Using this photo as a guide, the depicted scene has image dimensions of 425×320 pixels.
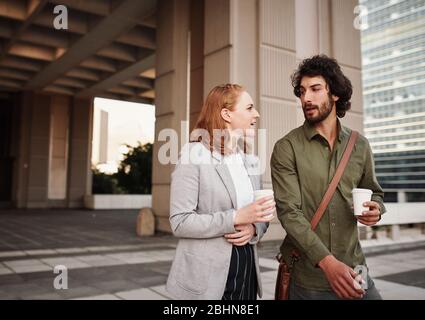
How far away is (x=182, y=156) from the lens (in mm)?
1765

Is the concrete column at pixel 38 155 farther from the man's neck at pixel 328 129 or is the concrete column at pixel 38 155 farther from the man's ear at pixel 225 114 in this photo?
the man's neck at pixel 328 129

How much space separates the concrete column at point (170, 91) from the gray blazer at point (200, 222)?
8.15 metres

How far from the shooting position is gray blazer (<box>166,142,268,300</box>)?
1674mm

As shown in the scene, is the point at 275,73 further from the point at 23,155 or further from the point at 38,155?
the point at 23,155

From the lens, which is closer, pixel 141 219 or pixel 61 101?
pixel 141 219

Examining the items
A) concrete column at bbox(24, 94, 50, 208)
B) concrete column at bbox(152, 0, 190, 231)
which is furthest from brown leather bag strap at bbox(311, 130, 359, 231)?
concrete column at bbox(24, 94, 50, 208)

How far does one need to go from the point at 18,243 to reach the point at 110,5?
855 centimetres

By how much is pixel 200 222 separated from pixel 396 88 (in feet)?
362

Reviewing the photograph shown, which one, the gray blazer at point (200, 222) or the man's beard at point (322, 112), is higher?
the man's beard at point (322, 112)

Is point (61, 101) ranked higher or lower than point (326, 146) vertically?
higher

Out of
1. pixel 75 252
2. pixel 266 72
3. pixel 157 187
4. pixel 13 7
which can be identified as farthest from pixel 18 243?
pixel 13 7

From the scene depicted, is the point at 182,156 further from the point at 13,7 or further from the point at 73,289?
the point at 13,7

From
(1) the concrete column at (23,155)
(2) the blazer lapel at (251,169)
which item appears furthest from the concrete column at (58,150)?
(2) the blazer lapel at (251,169)

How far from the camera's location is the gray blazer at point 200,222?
5.49ft
